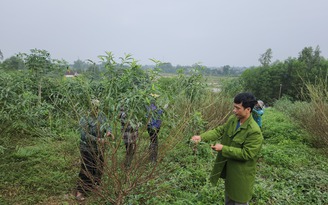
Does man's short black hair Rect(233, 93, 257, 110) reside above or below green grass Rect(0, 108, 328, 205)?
above

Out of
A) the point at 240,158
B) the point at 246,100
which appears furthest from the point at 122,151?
the point at 246,100

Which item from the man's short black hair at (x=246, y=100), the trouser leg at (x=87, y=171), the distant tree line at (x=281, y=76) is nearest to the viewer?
the man's short black hair at (x=246, y=100)

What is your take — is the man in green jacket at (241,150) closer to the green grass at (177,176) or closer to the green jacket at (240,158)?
the green jacket at (240,158)

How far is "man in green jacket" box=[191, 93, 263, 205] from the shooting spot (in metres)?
1.98

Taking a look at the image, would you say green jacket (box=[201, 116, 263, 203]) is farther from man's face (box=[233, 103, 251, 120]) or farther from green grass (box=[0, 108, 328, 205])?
green grass (box=[0, 108, 328, 205])

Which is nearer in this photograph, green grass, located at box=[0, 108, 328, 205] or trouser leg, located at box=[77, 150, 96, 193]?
trouser leg, located at box=[77, 150, 96, 193]

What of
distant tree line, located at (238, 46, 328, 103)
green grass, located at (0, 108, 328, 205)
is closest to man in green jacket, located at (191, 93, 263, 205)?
green grass, located at (0, 108, 328, 205)

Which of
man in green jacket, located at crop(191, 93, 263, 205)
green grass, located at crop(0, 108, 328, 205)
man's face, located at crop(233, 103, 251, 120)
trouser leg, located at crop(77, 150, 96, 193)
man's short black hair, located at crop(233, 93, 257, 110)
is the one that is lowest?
green grass, located at crop(0, 108, 328, 205)

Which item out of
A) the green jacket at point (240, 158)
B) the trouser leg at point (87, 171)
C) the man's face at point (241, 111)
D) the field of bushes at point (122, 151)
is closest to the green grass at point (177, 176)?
the field of bushes at point (122, 151)

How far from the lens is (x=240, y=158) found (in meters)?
1.97

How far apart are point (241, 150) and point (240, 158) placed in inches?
2.8

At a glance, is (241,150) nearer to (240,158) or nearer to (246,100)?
(240,158)

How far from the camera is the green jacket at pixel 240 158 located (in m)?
1.98

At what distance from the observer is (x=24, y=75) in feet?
9.62
